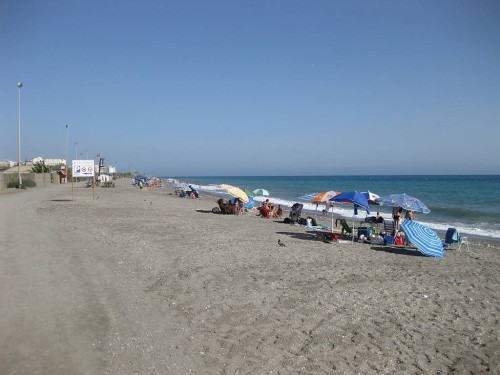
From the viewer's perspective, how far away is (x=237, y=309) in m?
5.55

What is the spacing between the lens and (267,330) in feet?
16.0

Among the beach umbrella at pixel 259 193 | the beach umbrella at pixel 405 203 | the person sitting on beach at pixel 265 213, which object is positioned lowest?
the person sitting on beach at pixel 265 213

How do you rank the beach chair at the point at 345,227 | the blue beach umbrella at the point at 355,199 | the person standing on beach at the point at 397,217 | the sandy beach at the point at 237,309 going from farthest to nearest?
the beach chair at the point at 345,227, the person standing on beach at the point at 397,217, the blue beach umbrella at the point at 355,199, the sandy beach at the point at 237,309

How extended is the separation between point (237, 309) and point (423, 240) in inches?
259

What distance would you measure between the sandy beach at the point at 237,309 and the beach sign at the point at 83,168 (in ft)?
44.7

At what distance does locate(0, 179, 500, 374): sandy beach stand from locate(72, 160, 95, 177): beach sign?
44.7 feet

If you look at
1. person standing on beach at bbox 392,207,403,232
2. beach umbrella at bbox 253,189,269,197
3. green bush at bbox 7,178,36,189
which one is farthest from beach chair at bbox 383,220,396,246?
green bush at bbox 7,178,36,189

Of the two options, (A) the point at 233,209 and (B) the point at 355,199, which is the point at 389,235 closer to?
(B) the point at 355,199

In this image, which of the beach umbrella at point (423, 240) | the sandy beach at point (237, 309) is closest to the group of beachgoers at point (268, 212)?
the sandy beach at point (237, 309)

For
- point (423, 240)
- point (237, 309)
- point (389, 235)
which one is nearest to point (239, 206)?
point (389, 235)

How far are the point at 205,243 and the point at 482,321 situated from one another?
6.74m

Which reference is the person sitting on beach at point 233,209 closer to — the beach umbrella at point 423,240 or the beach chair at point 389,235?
the beach chair at point 389,235

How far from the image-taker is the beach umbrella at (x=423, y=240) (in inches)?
388

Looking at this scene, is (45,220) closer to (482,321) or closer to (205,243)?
(205,243)
